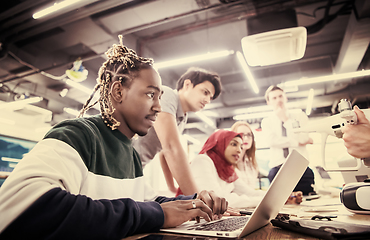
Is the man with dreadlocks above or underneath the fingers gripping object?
underneath

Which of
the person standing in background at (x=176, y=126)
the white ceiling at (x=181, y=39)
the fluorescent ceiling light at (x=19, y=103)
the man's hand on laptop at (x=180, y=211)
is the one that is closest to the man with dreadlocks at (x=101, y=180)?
the man's hand on laptop at (x=180, y=211)

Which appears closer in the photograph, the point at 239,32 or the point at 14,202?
the point at 14,202

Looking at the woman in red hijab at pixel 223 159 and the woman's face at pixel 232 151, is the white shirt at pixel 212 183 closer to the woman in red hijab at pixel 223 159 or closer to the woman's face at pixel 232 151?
the woman in red hijab at pixel 223 159

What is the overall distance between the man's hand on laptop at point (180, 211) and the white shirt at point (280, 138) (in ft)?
5.75

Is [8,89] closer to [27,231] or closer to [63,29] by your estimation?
[63,29]

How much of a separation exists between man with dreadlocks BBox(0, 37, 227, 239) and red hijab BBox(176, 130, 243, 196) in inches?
37.8

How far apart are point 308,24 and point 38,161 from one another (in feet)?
16.4

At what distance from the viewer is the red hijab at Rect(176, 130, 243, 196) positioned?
1.90 m

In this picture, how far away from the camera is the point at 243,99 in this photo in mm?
6992

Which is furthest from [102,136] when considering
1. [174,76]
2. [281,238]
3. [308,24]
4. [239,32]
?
[174,76]

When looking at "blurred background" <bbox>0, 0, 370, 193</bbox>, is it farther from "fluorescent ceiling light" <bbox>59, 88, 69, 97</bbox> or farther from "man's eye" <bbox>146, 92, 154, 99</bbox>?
"man's eye" <bbox>146, 92, 154, 99</bbox>

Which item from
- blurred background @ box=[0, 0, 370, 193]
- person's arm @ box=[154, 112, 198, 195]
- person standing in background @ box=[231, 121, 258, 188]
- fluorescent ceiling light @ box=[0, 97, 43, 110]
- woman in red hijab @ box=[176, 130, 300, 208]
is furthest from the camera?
fluorescent ceiling light @ box=[0, 97, 43, 110]

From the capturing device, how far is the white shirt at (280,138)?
2230 millimetres

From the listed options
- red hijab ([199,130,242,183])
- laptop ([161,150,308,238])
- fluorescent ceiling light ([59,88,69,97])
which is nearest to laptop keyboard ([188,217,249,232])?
laptop ([161,150,308,238])
